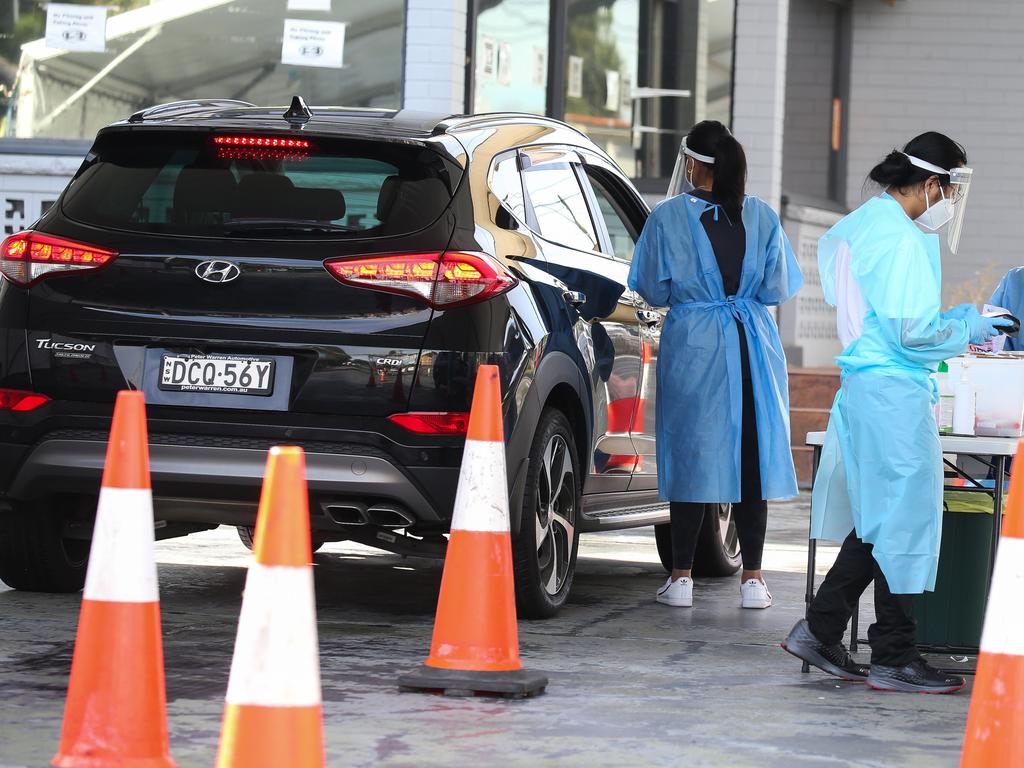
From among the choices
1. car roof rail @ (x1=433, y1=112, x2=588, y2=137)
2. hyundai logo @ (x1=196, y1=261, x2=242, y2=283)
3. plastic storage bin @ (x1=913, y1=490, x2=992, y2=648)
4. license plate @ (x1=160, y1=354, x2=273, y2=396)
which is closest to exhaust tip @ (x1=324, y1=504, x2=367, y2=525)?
license plate @ (x1=160, y1=354, x2=273, y2=396)

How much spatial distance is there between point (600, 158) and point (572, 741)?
3.67 meters

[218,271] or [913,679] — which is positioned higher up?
[218,271]

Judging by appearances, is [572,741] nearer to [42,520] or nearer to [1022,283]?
[42,520]

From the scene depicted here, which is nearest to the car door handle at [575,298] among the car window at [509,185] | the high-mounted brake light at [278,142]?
the car window at [509,185]

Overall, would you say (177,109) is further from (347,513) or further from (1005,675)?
(1005,675)

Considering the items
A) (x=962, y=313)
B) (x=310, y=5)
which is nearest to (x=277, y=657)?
(x=962, y=313)

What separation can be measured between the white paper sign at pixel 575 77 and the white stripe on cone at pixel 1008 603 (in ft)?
38.9

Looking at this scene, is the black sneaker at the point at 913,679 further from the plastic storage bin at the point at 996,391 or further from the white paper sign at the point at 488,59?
the white paper sign at the point at 488,59

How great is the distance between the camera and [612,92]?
15.8 meters

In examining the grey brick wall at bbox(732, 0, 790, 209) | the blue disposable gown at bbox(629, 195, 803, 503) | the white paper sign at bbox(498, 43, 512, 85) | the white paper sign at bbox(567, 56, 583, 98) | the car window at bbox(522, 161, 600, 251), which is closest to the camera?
the car window at bbox(522, 161, 600, 251)

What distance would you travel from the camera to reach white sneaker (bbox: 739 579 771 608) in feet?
23.6

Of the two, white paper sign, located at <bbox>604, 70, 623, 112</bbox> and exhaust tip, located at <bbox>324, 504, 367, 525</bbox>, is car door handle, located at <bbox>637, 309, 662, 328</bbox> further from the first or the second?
white paper sign, located at <bbox>604, 70, 623, 112</bbox>

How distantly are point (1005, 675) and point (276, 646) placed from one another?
64.5 inches

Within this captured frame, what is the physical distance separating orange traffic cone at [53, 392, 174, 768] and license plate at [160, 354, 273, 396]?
6.22 feet
